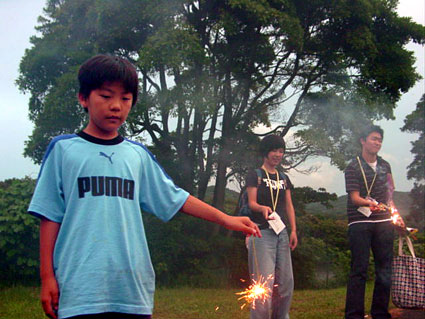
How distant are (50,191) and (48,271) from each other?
0.31m

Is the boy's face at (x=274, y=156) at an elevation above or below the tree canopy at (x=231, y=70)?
below

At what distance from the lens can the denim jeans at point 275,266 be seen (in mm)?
4617

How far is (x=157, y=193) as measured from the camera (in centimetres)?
234

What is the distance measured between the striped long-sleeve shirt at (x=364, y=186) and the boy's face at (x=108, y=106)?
3.63m

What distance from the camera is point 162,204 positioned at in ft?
7.68

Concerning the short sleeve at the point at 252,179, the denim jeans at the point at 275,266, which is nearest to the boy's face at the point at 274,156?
the short sleeve at the point at 252,179

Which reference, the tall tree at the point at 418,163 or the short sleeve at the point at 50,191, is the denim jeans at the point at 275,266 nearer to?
the short sleeve at the point at 50,191

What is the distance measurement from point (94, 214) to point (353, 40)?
454 inches

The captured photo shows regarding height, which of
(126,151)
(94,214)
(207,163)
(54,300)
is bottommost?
(54,300)

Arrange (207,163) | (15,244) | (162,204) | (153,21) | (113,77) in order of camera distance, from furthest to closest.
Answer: (207,163)
(153,21)
(15,244)
(162,204)
(113,77)

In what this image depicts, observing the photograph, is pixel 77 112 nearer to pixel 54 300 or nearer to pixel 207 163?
pixel 207 163

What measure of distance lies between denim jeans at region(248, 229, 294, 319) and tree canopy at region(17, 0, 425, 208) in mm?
6925

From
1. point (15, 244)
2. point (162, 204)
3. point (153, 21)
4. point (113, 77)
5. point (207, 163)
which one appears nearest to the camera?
point (113, 77)

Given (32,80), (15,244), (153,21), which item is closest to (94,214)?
(15,244)
